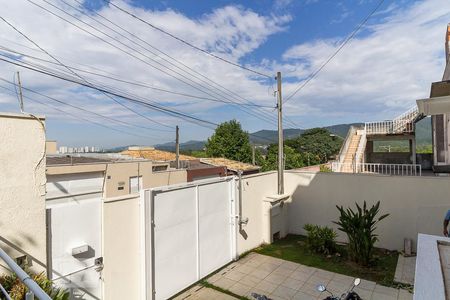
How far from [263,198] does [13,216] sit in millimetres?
6837

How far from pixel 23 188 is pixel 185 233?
136 inches

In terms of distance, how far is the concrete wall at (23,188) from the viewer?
3.43 meters

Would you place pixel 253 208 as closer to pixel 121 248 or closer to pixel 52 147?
pixel 121 248

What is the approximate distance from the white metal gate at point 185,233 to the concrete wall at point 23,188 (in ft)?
5.84

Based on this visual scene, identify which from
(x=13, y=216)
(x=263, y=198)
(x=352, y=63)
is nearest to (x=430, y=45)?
(x=352, y=63)

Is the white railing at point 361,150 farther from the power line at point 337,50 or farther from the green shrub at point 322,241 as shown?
the green shrub at point 322,241

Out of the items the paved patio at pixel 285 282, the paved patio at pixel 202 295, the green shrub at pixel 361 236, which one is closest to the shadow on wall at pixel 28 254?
the paved patio at pixel 202 295

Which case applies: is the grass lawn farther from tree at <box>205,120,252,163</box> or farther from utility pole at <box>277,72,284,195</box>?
tree at <box>205,120,252,163</box>

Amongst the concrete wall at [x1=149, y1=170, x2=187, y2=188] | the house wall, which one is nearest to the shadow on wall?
the house wall

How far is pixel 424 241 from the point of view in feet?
8.53

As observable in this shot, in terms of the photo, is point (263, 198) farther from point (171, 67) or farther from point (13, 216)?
point (13, 216)

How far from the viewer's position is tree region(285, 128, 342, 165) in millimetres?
43094

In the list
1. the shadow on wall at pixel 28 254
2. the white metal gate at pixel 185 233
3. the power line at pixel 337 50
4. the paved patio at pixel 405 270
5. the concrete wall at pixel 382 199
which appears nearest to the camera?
the shadow on wall at pixel 28 254

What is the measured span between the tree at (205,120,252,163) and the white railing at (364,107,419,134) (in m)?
21.3
